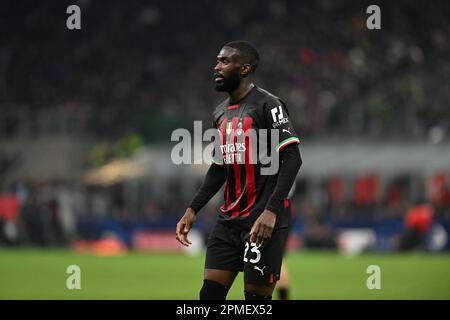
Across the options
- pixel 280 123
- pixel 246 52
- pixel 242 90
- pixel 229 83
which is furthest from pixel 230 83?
pixel 280 123

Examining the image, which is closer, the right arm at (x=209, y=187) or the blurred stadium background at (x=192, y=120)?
the right arm at (x=209, y=187)

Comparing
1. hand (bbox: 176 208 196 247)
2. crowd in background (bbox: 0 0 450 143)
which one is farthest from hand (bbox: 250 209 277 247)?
crowd in background (bbox: 0 0 450 143)

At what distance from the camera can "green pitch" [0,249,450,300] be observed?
45.5 feet

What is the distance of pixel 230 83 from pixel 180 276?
33.1ft

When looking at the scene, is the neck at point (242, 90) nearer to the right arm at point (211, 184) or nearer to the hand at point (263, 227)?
the right arm at point (211, 184)

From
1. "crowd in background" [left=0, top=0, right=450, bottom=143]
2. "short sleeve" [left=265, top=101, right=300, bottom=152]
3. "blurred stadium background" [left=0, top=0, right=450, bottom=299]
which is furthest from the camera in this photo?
"crowd in background" [left=0, top=0, right=450, bottom=143]

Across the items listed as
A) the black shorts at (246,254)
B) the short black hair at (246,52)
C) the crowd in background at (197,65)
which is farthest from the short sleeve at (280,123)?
the crowd in background at (197,65)

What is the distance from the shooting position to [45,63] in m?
30.8

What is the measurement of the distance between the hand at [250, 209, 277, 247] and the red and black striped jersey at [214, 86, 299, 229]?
0.60ft

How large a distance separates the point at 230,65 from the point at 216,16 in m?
24.1

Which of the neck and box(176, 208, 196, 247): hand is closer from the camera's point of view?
the neck

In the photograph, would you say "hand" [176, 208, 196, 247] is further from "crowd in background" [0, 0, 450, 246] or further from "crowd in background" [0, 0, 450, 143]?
"crowd in background" [0, 0, 450, 143]

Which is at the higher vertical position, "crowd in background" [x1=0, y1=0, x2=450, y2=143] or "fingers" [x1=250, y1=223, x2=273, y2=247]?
"crowd in background" [x1=0, y1=0, x2=450, y2=143]

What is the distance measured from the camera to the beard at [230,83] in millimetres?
7605
